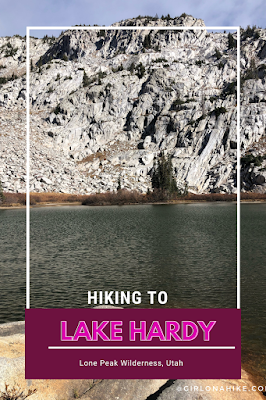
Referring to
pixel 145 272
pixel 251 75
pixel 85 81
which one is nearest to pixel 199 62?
pixel 251 75

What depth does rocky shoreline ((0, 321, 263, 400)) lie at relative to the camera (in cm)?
605

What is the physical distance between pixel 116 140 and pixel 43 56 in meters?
101

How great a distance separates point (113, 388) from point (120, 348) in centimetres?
128

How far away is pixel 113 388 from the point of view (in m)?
6.29

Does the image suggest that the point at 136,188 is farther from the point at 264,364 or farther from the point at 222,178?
the point at 264,364

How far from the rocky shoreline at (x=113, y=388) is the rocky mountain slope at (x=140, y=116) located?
104m

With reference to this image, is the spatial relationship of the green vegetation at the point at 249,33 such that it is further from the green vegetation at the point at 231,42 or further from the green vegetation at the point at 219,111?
the green vegetation at the point at 219,111

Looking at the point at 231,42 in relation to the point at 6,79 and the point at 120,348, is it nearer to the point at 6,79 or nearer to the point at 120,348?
the point at 6,79

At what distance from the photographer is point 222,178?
114812 mm

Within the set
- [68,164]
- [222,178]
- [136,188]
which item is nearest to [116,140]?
[68,164]

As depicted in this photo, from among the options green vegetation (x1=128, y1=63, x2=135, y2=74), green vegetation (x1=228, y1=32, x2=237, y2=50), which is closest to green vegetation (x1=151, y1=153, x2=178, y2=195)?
green vegetation (x1=128, y1=63, x2=135, y2=74)

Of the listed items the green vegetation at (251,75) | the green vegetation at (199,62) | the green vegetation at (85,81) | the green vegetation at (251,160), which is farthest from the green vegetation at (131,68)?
the green vegetation at (251,160)

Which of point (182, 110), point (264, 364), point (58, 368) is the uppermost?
point (182, 110)

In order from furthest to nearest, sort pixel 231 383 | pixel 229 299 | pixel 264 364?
pixel 229 299
pixel 264 364
pixel 231 383
